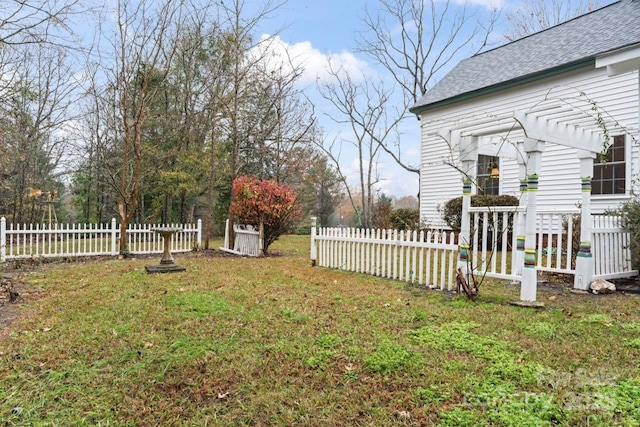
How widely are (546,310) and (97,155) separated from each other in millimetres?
17590

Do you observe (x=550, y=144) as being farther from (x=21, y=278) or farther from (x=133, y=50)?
(x=21, y=278)

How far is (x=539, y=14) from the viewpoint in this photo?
57.7 feet

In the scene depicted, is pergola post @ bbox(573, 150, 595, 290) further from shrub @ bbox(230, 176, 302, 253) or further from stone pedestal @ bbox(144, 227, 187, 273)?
stone pedestal @ bbox(144, 227, 187, 273)

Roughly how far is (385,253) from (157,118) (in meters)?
10.5

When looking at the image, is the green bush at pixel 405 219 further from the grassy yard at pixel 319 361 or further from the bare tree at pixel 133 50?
the bare tree at pixel 133 50

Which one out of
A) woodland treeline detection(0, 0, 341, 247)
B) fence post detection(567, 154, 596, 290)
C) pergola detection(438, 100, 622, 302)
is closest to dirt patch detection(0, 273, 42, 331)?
woodland treeline detection(0, 0, 341, 247)

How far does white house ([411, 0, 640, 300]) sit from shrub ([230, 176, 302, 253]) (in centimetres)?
403

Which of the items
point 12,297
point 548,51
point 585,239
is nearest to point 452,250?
point 585,239

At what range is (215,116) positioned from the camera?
476 inches

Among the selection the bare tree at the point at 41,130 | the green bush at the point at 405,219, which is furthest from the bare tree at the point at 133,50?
the green bush at the point at 405,219

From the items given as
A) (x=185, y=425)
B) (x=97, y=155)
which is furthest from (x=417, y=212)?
(x=97, y=155)

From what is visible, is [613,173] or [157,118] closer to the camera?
[613,173]

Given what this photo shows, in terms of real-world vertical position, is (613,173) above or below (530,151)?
above

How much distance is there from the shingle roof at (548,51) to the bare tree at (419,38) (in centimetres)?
406
